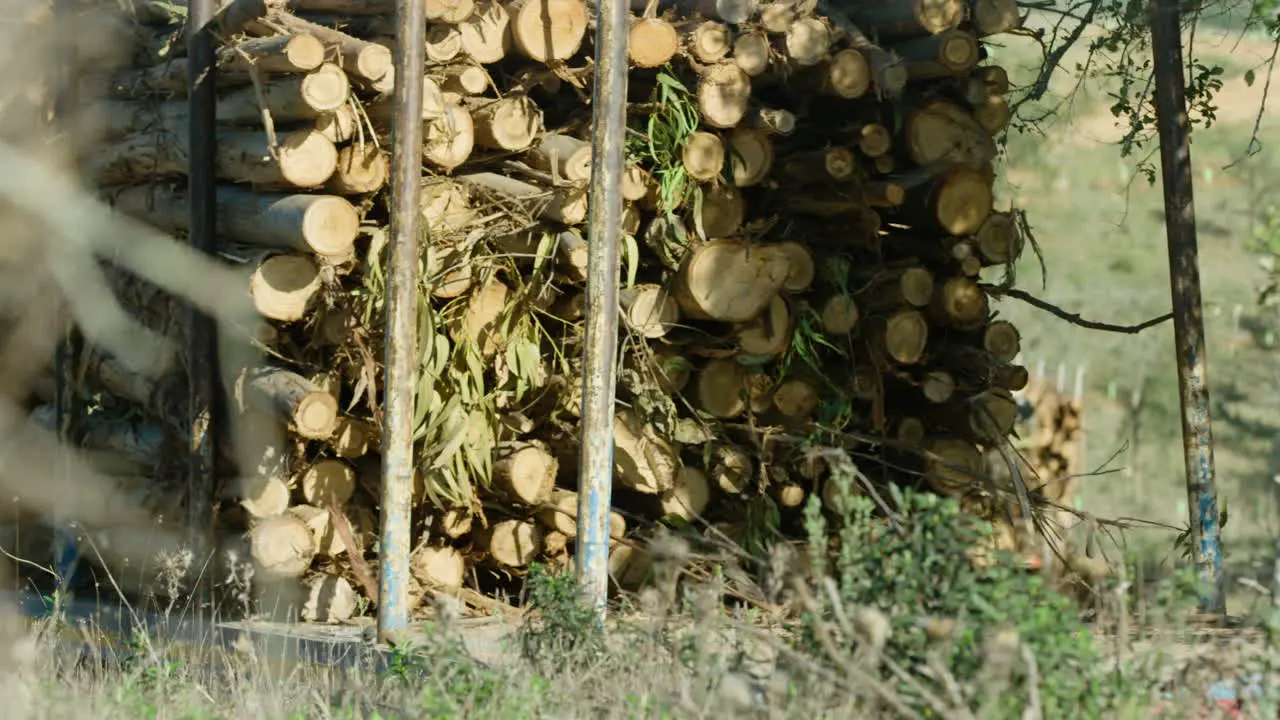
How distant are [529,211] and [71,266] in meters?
2.39

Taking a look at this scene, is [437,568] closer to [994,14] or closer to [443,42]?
[443,42]

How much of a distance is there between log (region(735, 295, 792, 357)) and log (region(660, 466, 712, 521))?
590 mm

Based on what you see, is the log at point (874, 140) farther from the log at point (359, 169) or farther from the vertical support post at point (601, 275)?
the log at point (359, 169)

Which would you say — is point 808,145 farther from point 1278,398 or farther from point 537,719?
point 1278,398

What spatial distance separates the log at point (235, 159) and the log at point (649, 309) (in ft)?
4.34

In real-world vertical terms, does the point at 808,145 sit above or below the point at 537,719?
above

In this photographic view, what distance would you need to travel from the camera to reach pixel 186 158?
6.61 m

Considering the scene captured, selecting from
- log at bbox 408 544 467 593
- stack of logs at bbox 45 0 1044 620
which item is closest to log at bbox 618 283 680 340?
stack of logs at bbox 45 0 1044 620

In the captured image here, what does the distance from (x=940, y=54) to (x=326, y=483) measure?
10.0 ft

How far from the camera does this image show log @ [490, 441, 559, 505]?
625 cm

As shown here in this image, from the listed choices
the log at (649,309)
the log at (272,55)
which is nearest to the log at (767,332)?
the log at (649,309)

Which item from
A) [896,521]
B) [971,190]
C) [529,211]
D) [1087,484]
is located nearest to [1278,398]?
[1087,484]

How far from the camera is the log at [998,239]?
22.4 feet

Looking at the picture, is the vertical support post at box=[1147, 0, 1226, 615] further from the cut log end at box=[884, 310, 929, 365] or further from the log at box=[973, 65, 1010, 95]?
the cut log end at box=[884, 310, 929, 365]
